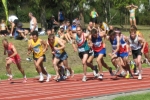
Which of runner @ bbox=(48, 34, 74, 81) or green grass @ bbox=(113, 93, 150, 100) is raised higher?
runner @ bbox=(48, 34, 74, 81)

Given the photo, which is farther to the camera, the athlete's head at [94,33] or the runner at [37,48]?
the runner at [37,48]

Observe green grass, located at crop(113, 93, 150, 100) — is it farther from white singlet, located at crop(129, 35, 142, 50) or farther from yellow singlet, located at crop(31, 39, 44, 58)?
yellow singlet, located at crop(31, 39, 44, 58)

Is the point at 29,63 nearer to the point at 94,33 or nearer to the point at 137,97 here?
the point at 94,33

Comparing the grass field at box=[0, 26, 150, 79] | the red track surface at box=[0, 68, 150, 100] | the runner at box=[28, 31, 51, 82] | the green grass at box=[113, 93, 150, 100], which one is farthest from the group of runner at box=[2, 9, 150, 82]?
the green grass at box=[113, 93, 150, 100]

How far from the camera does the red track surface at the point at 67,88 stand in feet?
44.3

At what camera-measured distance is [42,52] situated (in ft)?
56.9

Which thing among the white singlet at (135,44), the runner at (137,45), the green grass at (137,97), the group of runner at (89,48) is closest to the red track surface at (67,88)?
the group of runner at (89,48)

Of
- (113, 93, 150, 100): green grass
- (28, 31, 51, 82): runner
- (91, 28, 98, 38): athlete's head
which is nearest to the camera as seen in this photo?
(113, 93, 150, 100): green grass

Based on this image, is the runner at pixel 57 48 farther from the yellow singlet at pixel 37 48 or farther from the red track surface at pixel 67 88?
the red track surface at pixel 67 88

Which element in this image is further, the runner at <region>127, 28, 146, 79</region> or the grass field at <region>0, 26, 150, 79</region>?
the grass field at <region>0, 26, 150, 79</region>

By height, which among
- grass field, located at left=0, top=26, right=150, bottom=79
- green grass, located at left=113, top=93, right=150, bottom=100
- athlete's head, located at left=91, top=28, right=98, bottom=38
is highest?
athlete's head, located at left=91, top=28, right=98, bottom=38

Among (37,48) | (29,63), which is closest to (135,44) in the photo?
(37,48)

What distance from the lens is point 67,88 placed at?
1532 cm

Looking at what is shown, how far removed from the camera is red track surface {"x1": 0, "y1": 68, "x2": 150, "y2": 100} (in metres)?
13.5
